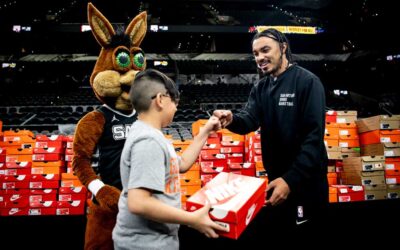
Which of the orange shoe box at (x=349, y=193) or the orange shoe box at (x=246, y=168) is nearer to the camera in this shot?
the orange shoe box at (x=349, y=193)

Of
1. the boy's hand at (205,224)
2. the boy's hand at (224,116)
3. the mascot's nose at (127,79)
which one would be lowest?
the boy's hand at (205,224)

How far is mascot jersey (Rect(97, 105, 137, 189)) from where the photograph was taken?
1599 mm

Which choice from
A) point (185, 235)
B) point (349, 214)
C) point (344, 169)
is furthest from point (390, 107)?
point (185, 235)

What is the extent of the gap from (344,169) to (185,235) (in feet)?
9.34

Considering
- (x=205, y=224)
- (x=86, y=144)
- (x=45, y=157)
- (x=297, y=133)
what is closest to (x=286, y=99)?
(x=297, y=133)

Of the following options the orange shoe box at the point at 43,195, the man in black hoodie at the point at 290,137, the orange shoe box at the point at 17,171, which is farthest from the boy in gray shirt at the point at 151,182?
the orange shoe box at the point at 17,171

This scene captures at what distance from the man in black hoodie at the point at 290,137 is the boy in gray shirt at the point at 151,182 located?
48cm

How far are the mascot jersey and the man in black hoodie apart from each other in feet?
1.94

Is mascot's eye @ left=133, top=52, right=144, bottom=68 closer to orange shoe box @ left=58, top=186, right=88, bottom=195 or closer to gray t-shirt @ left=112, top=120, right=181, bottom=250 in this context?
gray t-shirt @ left=112, top=120, right=181, bottom=250

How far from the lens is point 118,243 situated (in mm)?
1015

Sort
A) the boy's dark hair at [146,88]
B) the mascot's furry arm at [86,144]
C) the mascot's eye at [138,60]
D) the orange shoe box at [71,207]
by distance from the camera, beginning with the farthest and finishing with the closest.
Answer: the orange shoe box at [71,207] → the mascot's eye at [138,60] → the mascot's furry arm at [86,144] → the boy's dark hair at [146,88]

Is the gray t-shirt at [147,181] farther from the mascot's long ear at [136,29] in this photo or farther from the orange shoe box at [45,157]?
the orange shoe box at [45,157]

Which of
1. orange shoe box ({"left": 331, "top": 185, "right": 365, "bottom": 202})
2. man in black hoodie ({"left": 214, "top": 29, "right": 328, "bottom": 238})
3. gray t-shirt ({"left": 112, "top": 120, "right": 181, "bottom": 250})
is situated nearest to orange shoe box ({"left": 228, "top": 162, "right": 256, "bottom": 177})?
orange shoe box ({"left": 331, "top": 185, "right": 365, "bottom": 202})

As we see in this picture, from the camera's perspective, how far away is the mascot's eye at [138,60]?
1.83 meters
